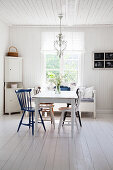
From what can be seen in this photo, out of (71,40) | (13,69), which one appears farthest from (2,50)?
(71,40)

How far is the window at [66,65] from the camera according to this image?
7242 millimetres

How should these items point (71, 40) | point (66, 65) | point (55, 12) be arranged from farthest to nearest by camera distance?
1. point (66, 65)
2. point (71, 40)
3. point (55, 12)

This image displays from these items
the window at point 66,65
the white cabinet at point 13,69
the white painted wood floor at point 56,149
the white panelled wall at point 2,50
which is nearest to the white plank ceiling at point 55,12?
the white panelled wall at point 2,50

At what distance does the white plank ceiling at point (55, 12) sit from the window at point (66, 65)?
3.42ft

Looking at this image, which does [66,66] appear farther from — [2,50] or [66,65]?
[2,50]

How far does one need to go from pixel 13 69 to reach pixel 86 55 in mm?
2356

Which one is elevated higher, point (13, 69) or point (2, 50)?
point (2, 50)

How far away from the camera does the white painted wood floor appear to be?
2.87 meters

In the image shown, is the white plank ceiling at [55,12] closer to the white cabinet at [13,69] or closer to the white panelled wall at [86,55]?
the white panelled wall at [86,55]

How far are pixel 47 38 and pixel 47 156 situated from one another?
4.70m

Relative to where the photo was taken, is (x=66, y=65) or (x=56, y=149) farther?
(x=66, y=65)

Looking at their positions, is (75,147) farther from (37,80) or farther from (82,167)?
(37,80)

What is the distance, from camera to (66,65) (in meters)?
7.27

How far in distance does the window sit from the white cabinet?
→ 95cm
